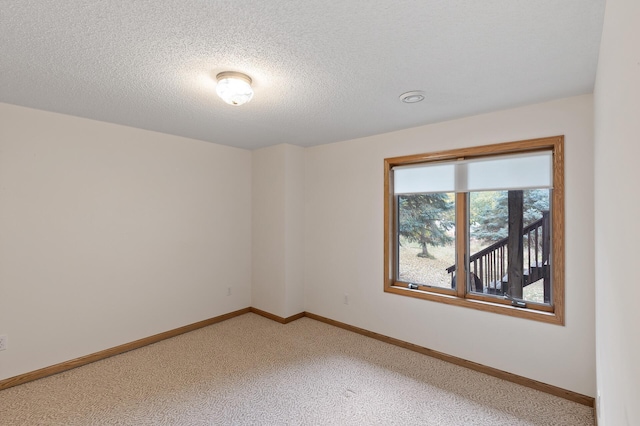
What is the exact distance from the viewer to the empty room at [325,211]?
1.47 m

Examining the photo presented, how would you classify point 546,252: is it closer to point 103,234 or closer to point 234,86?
point 234,86

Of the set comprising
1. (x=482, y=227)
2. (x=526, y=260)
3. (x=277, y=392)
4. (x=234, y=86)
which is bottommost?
(x=277, y=392)

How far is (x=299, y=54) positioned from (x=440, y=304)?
2610 millimetres

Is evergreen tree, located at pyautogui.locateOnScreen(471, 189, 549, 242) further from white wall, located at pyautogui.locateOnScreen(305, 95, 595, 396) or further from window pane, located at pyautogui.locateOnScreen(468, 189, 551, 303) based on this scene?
white wall, located at pyautogui.locateOnScreen(305, 95, 595, 396)

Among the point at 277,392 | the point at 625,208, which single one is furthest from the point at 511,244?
the point at 277,392

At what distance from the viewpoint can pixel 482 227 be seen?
2.99m

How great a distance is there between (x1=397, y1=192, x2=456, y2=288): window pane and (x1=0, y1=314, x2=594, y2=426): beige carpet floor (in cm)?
83

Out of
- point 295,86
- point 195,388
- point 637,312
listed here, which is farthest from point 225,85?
point 195,388

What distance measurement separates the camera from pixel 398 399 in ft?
7.94

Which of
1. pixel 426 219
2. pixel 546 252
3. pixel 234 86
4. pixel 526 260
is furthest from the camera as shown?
pixel 426 219

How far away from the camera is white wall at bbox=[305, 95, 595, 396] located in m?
2.35

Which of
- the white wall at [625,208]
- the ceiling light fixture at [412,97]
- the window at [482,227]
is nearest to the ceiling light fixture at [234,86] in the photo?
the ceiling light fixture at [412,97]

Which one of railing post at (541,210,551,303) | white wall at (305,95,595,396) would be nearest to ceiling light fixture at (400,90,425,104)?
white wall at (305,95,595,396)

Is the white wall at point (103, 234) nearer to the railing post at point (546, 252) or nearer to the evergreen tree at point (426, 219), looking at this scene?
the evergreen tree at point (426, 219)
